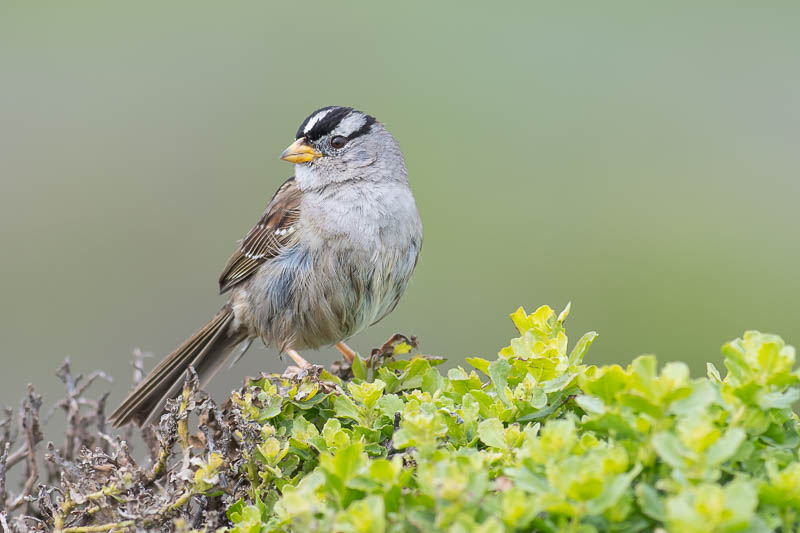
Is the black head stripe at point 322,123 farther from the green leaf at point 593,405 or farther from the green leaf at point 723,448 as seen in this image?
the green leaf at point 723,448

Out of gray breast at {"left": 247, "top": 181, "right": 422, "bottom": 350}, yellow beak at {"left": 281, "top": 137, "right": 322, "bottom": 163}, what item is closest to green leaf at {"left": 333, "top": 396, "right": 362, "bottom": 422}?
gray breast at {"left": 247, "top": 181, "right": 422, "bottom": 350}

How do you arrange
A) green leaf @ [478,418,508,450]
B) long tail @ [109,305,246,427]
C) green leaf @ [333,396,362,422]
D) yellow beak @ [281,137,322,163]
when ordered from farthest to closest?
yellow beak @ [281,137,322,163] < long tail @ [109,305,246,427] < green leaf @ [333,396,362,422] < green leaf @ [478,418,508,450]

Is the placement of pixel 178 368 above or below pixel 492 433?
below

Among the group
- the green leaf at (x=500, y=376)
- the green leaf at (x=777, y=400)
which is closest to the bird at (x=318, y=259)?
the green leaf at (x=500, y=376)

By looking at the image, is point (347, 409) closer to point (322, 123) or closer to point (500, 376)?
point (500, 376)

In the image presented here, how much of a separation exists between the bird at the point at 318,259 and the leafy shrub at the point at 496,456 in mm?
1508

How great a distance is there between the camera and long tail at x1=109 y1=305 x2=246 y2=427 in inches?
170

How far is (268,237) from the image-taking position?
5090 millimetres

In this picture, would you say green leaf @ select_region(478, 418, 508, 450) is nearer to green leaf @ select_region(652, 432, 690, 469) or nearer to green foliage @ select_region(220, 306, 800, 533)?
green foliage @ select_region(220, 306, 800, 533)

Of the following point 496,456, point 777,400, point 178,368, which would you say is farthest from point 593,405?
point 178,368

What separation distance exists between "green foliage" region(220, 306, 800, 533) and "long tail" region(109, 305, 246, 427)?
1.78 meters

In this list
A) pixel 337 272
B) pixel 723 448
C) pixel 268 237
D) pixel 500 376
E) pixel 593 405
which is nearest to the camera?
pixel 723 448

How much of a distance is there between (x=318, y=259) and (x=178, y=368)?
35.4 inches

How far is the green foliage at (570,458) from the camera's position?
188cm
